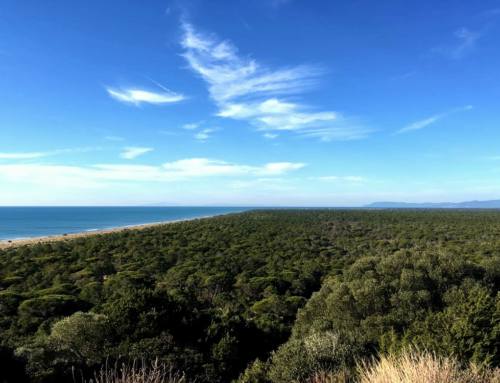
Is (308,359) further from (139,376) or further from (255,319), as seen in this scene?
(255,319)

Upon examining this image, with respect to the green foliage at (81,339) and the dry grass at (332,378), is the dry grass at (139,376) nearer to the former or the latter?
the green foliage at (81,339)

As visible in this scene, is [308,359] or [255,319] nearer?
[308,359]

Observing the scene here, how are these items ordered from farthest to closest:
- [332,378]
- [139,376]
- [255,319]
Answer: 1. [255,319]
2. [332,378]
3. [139,376]

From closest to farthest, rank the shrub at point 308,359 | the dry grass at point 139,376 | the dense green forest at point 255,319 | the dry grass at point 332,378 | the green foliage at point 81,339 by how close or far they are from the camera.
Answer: the dry grass at point 139,376 < the dry grass at point 332,378 < the shrub at point 308,359 < the dense green forest at point 255,319 < the green foliage at point 81,339

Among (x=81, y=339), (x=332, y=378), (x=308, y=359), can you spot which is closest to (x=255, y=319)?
(x=81, y=339)

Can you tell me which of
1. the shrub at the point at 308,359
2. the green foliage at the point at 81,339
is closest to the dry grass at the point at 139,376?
the green foliage at the point at 81,339

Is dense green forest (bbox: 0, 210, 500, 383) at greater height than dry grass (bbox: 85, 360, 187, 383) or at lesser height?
lesser

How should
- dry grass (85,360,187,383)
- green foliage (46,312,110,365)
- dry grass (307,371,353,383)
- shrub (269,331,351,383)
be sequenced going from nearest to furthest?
dry grass (85,360,187,383)
dry grass (307,371,353,383)
shrub (269,331,351,383)
green foliage (46,312,110,365)

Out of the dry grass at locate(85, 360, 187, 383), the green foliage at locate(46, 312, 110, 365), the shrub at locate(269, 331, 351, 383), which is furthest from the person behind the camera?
the green foliage at locate(46, 312, 110, 365)

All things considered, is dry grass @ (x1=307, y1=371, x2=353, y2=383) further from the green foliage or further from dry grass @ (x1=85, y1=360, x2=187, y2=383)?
the green foliage

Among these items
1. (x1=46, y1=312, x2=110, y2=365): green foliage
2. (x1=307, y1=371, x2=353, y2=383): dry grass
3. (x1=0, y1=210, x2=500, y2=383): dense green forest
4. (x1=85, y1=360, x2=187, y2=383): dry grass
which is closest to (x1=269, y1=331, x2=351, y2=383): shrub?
(x1=0, y1=210, x2=500, y2=383): dense green forest

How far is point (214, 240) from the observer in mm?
47500

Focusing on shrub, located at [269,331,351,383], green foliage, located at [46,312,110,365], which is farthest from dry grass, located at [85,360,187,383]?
shrub, located at [269,331,351,383]

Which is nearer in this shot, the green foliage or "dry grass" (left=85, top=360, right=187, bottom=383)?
"dry grass" (left=85, top=360, right=187, bottom=383)
